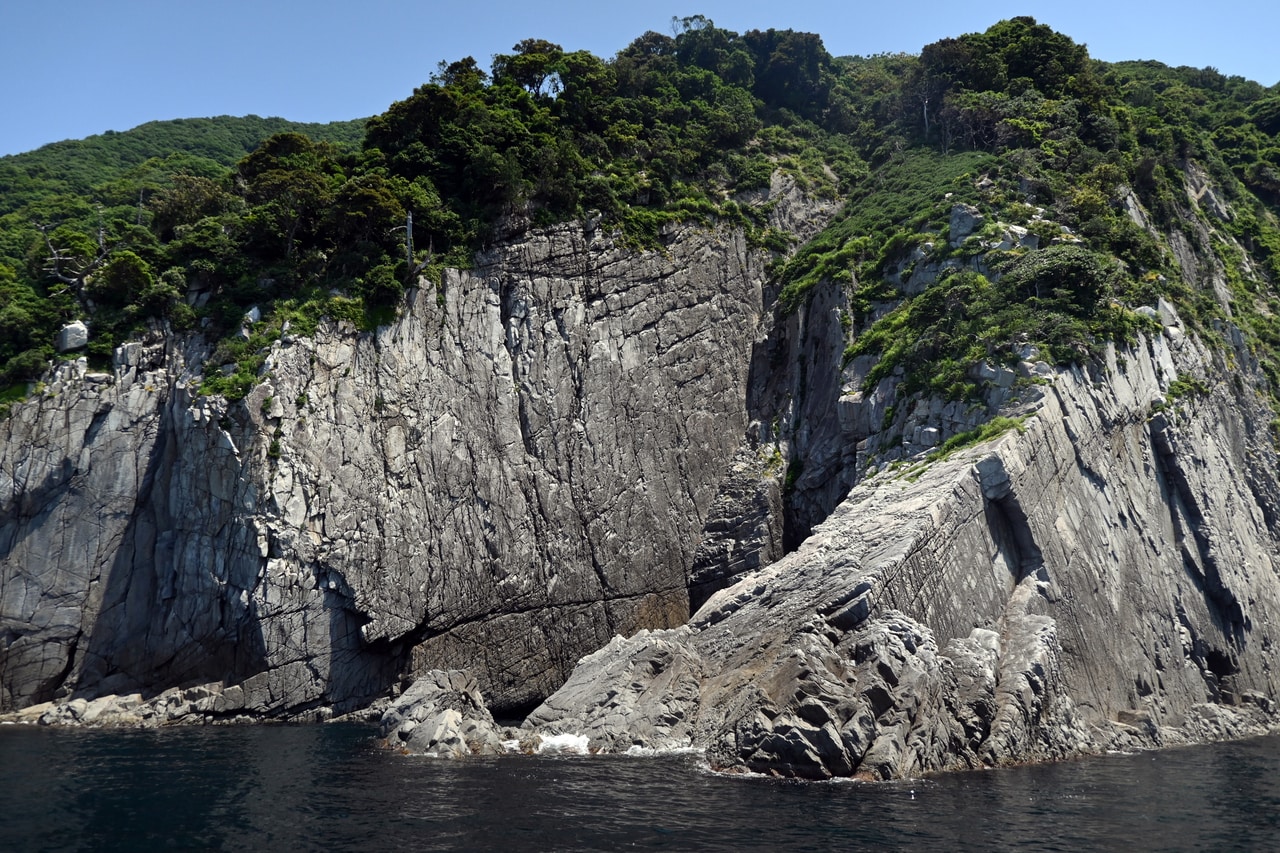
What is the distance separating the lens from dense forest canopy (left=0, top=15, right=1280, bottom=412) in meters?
47.5

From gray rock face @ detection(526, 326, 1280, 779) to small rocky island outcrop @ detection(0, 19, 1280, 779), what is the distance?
16cm

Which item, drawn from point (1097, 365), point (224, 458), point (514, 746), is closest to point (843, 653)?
point (514, 746)

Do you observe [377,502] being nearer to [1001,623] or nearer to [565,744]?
[565,744]

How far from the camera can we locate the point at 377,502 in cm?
4522

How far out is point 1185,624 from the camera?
41.0 meters

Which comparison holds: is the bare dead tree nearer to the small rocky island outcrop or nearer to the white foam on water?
the small rocky island outcrop

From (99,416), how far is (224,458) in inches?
271

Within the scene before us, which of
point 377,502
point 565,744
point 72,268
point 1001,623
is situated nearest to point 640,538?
point 377,502

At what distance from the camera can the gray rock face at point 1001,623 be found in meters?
30.5

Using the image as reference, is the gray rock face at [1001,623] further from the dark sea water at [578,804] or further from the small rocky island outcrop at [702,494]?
the dark sea water at [578,804]

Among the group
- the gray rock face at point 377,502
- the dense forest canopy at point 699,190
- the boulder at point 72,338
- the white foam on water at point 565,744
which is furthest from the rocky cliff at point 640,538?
the dense forest canopy at point 699,190

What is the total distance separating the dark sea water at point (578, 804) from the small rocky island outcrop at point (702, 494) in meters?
2.77

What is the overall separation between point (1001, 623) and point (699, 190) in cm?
3886

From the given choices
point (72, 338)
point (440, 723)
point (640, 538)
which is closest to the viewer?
point (440, 723)
